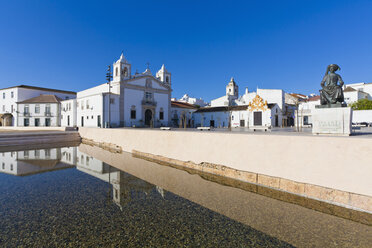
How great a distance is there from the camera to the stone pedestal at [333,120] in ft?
23.8

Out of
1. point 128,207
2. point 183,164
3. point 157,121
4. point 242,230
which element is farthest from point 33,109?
point 242,230

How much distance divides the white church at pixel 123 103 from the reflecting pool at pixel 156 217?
18694 millimetres

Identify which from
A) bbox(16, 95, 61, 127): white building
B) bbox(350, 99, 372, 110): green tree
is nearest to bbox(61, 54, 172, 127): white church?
bbox(16, 95, 61, 127): white building

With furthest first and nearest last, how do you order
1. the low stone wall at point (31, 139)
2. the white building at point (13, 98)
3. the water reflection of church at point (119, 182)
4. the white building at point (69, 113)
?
the white building at point (13, 98)
the white building at point (69, 113)
the low stone wall at point (31, 139)
the water reflection of church at point (119, 182)

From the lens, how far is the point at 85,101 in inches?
1147

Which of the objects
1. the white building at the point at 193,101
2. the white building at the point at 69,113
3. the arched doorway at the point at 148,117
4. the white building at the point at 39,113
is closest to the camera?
the arched doorway at the point at 148,117

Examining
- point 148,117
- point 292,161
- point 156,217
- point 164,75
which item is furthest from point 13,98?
point 292,161

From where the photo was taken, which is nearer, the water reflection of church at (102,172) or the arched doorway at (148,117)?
the water reflection of church at (102,172)

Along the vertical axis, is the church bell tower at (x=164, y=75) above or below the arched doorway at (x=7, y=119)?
above

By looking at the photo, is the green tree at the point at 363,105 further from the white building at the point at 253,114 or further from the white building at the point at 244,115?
the white building at the point at 244,115

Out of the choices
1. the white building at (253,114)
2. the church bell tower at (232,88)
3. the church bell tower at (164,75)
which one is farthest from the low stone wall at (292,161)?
the church bell tower at (232,88)

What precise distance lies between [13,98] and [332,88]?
50119mm

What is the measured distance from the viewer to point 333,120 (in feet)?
24.7

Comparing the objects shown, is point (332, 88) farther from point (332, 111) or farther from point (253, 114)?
point (253, 114)
